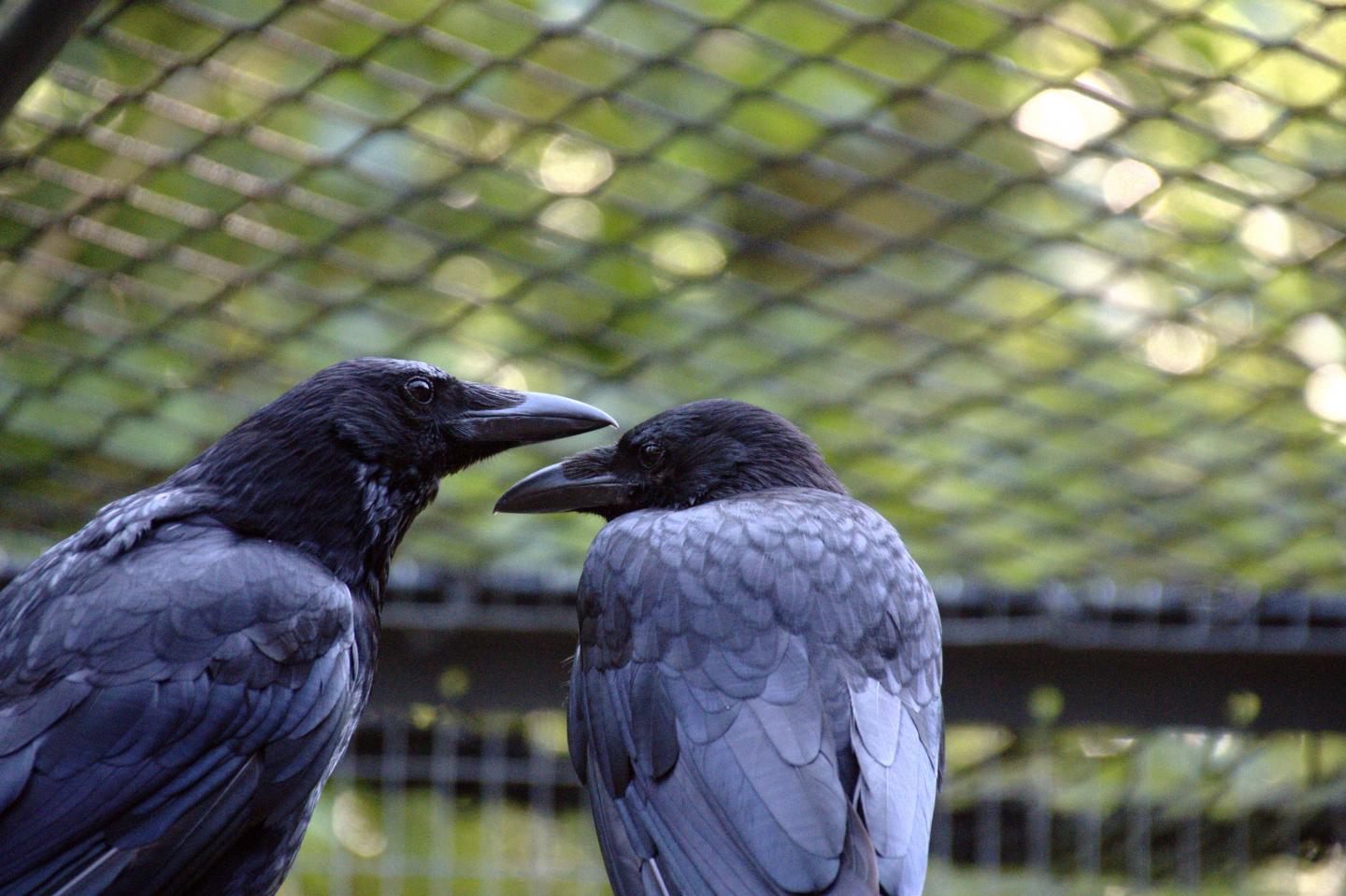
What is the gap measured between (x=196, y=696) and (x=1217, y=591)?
319 cm

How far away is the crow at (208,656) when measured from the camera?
2.37 metres

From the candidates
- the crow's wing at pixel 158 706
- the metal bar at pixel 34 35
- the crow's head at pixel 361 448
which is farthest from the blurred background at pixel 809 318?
the crow's wing at pixel 158 706

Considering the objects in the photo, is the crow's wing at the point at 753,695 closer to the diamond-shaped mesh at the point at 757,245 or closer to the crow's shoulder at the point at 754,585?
the crow's shoulder at the point at 754,585

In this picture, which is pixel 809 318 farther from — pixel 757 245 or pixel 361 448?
pixel 361 448

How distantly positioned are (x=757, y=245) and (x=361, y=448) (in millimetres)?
1291

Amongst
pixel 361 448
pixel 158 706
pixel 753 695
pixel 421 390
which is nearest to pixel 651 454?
pixel 421 390

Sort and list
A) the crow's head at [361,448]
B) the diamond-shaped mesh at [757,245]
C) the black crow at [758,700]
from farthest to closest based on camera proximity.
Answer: the diamond-shaped mesh at [757,245], the crow's head at [361,448], the black crow at [758,700]

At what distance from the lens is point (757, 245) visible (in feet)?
12.8

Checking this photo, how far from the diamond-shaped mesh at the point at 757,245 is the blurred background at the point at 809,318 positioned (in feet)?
0.04

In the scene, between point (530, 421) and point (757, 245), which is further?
point (757, 245)

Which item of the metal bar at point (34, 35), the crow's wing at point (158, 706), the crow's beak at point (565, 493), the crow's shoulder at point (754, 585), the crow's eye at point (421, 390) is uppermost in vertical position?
the metal bar at point (34, 35)

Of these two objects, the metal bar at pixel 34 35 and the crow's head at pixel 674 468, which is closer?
the metal bar at pixel 34 35

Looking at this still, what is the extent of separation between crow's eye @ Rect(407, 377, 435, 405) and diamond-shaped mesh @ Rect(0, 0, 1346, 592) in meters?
0.73

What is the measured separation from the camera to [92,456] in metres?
4.56
